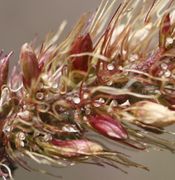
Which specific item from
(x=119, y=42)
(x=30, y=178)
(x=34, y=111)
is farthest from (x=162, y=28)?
(x=30, y=178)

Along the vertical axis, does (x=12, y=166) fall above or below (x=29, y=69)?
below

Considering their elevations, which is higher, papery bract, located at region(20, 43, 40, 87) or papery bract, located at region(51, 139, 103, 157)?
papery bract, located at region(20, 43, 40, 87)

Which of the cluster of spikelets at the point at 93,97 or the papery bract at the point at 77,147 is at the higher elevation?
the cluster of spikelets at the point at 93,97

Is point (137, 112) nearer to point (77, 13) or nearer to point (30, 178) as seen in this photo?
point (30, 178)

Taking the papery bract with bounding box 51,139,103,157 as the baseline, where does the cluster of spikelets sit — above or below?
above

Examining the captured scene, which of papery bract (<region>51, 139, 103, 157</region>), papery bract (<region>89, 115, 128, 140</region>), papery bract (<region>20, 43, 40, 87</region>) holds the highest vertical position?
papery bract (<region>20, 43, 40, 87</region>)

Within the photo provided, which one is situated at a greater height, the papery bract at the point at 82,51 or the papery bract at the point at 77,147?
the papery bract at the point at 82,51

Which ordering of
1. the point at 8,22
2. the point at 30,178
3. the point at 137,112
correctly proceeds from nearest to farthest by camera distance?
the point at 137,112 < the point at 30,178 < the point at 8,22

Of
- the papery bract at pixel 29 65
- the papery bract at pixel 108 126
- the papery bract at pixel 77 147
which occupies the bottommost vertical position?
the papery bract at pixel 77 147
